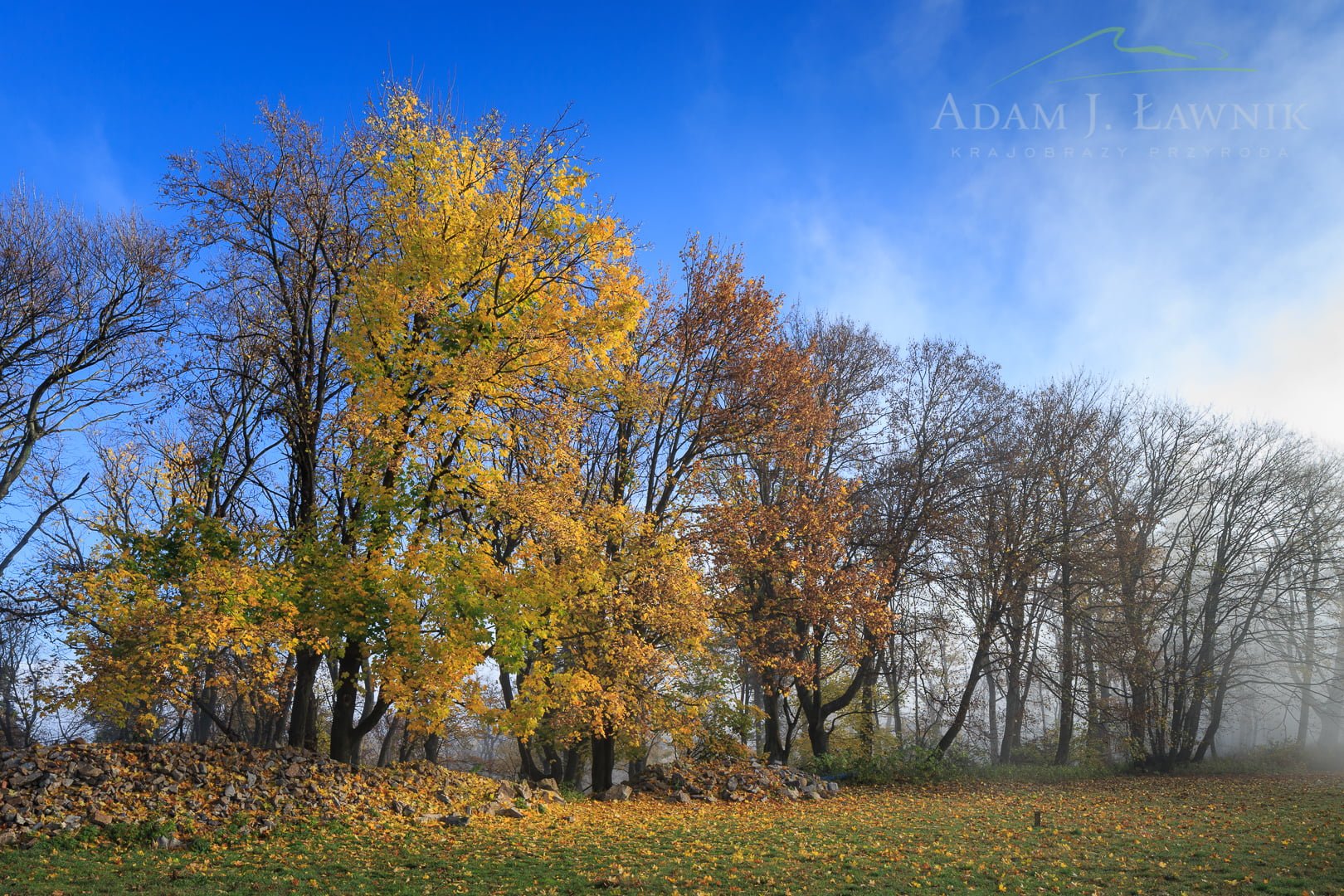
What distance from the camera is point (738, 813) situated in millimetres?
14695

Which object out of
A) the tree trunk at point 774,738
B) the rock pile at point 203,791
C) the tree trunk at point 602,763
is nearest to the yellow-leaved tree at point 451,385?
the rock pile at point 203,791

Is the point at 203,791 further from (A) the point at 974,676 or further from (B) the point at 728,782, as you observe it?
(A) the point at 974,676

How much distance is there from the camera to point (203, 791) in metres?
11.4

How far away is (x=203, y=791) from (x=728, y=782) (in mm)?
10584

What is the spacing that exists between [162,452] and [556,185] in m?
16.1

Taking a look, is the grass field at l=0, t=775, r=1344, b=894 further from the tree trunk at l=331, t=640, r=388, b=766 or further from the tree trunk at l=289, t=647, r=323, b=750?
the tree trunk at l=289, t=647, r=323, b=750

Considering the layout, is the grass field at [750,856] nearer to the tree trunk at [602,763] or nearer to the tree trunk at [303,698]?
the tree trunk at [602,763]

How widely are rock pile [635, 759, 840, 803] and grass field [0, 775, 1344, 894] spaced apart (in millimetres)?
2492

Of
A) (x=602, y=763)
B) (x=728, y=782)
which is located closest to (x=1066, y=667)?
(x=728, y=782)

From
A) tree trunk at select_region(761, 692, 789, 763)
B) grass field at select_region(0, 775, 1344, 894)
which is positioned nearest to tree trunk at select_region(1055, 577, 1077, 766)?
tree trunk at select_region(761, 692, 789, 763)

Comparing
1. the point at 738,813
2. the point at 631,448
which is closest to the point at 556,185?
the point at 631,448

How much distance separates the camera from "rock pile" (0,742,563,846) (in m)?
10.2

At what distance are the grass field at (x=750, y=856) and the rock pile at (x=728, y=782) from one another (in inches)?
98.1

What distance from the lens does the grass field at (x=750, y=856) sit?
8.41 m
